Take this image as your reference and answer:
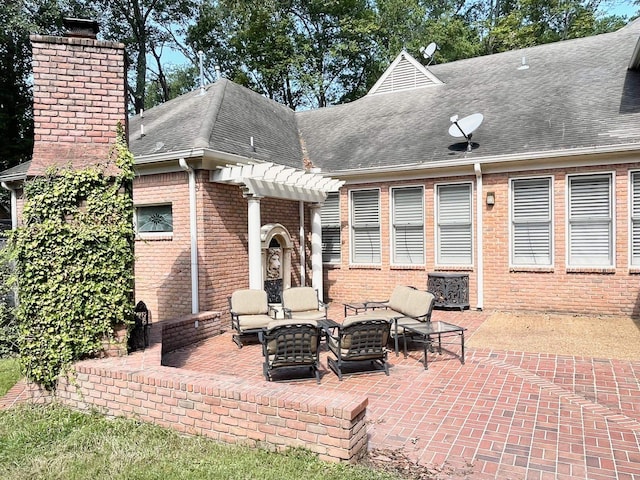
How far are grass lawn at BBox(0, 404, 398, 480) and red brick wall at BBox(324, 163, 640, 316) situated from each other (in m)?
8.18

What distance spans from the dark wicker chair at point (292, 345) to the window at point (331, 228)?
22.9ft

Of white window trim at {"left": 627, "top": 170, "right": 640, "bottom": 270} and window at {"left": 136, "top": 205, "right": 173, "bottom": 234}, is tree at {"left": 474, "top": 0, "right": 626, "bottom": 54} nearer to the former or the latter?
white window trim at {"left": 627, "top": 170, "right": 640, "bottom": 270}

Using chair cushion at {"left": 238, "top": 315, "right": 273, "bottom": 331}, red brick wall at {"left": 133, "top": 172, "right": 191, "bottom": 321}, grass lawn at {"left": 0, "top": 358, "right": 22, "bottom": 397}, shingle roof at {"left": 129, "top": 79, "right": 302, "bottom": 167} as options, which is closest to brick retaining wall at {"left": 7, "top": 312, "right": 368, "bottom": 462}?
grass lawn at {"left": 0, "top": 358, "right": 22, "bottom": 397}

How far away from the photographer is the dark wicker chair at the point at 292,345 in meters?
5.64

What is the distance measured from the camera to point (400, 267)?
1175 cm

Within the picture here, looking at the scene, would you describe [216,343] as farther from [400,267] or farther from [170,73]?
[170,73]

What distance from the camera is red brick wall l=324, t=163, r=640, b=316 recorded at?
9422 mm

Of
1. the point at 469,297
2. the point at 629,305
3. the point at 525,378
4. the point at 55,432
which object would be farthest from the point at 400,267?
the point at 55,432

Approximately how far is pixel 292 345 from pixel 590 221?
7.92m

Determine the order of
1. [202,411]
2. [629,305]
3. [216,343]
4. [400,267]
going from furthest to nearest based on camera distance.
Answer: [400,267], [629,305], [216,343], [202,411]

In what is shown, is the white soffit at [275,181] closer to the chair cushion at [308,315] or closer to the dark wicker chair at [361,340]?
the chair cushion at [308,315]

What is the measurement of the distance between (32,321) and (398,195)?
9.02 m

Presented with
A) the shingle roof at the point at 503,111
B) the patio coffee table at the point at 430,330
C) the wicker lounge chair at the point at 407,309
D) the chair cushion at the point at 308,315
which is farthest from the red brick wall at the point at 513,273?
the patio coffee table at the point at 430,330

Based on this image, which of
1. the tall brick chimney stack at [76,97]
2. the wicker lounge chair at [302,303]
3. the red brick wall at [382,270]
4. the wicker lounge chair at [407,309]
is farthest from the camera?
the red brick wall at [382,270]
